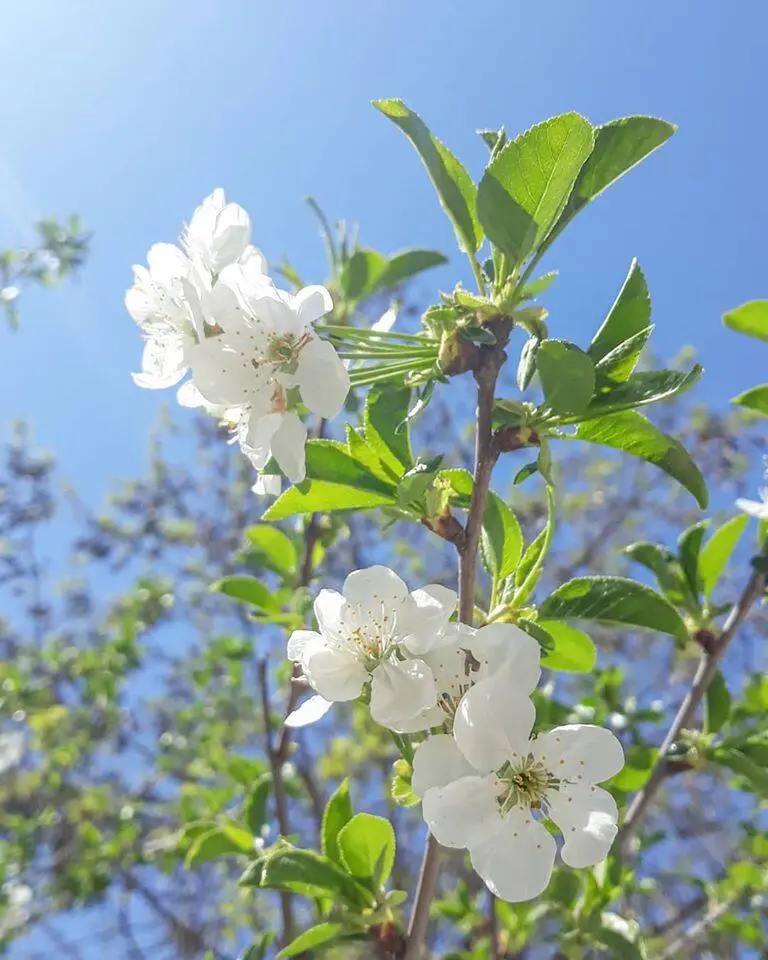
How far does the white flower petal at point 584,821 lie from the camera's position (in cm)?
92

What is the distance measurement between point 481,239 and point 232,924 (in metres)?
4.49

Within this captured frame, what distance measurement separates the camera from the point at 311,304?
1.04 m

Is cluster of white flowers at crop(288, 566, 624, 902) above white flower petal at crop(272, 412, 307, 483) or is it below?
below

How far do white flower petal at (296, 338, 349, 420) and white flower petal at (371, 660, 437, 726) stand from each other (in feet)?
1.02

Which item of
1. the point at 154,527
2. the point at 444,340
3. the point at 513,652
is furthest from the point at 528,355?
the point at 154,527

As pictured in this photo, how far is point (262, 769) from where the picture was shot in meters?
2.37

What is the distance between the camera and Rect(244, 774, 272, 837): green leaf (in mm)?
1696

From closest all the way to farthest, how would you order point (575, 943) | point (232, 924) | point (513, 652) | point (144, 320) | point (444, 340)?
point (513, 652)
point (444, 340)
point (144, 320)
point (575, 943)
point (232, 924)

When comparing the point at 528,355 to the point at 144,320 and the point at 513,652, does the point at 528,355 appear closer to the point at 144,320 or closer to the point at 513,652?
the point at 513,652

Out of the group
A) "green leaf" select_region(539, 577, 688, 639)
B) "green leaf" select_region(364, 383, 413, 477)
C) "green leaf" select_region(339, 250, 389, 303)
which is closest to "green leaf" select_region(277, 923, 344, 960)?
"green leaf" select_region(539, 577, 688, 639)

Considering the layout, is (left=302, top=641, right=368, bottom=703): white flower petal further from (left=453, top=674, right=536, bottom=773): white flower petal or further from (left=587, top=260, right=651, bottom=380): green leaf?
(left=587, top=260, right=651, bottom=380): green leaf

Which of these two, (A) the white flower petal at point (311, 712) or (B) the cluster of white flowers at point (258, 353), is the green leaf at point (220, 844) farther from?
(B) the cluster of white flowers at point (258, 353)

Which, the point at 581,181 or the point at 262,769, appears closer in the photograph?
the point at 581,181

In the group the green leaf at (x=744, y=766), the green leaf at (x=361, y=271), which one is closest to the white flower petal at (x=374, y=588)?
the green leaf at (x=744, y=766)
